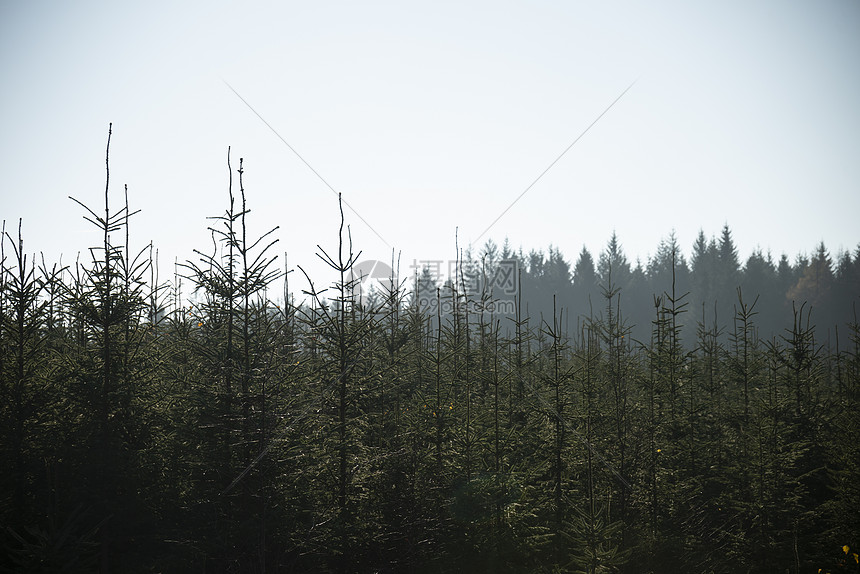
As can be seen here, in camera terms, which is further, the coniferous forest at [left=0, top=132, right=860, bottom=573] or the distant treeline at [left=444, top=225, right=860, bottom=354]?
the distant treeline at [left=444, top=225, right=860, bottom=354]

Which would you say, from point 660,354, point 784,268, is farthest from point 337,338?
point 784,268

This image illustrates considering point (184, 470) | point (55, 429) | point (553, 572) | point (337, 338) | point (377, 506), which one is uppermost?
point (337, 338)

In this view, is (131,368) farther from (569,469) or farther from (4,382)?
(569,469)

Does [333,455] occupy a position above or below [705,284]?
below

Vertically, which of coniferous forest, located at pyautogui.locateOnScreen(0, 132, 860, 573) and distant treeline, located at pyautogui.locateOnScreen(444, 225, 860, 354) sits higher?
distant treeline, located at pyautogui.locateOnScreen(444, 225, 860, 354)

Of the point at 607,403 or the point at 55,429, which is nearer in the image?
the point at 55,429

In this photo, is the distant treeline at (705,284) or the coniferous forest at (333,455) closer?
the coniferous forest at (333,455)

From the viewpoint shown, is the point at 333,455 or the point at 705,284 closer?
the point at 333,455

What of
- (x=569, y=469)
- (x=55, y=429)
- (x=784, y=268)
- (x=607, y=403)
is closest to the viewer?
(x=55, y=429)

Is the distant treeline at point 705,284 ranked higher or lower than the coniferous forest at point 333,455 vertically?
higher

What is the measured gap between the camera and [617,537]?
9.96 meters

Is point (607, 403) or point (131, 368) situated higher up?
point (131, 368)

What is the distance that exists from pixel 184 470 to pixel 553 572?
5925 millimetres

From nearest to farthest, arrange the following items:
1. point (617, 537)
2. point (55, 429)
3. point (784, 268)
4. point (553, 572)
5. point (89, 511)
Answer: point (89, 511), point (55, 429), point (553, 572), point (617, 537), point (784, 268)
